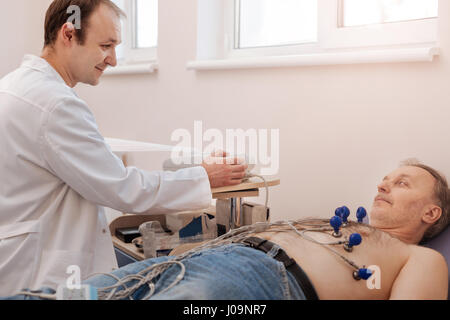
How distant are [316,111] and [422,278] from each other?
2.86 feet

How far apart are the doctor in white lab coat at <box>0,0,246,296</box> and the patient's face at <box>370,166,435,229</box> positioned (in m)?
0.51

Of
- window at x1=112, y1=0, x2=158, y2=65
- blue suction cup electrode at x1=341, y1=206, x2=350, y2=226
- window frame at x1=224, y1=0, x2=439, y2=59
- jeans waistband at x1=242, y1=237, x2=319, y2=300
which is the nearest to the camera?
jeans waistband at x1=242, y1=237, x2=319, y2=300

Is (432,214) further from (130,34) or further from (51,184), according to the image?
(130,34)

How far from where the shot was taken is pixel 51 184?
4.55 feet

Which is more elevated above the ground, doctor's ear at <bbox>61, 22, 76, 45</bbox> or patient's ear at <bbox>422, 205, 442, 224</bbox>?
doctor's ear at <bbox>61, 22, 76, 45</bbox>

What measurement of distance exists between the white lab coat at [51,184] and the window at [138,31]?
1646mm

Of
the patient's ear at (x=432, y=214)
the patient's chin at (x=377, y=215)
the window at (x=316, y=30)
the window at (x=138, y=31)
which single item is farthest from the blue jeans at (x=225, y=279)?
the window at (x=138, y=31)

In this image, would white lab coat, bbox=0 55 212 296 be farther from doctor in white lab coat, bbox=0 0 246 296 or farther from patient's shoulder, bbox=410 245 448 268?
patient's shoulder, bbox=410 245 448 268

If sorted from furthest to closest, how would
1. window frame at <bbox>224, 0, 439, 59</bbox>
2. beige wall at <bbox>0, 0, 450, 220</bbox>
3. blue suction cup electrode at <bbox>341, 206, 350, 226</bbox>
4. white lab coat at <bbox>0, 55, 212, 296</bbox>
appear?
window frame at <bbox>224, 0, 439, 59</bbox>, beige wall at <bbox>0, 0, 450, 220</bbox>, blue suction cup electrode at <bbox>341, 206, 350, 226</bbox>, white lab coat at <bbox>0, 55, 212, 296</bbox>

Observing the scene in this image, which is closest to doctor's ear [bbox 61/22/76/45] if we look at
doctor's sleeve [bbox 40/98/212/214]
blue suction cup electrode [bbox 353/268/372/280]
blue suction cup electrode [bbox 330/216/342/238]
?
doctor's sleeve [bbox 40/98/212/214]

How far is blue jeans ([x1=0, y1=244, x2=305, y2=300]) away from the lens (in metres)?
1.05

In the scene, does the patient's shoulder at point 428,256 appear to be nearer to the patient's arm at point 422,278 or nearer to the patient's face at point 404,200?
the patient's arm at point 422,278
